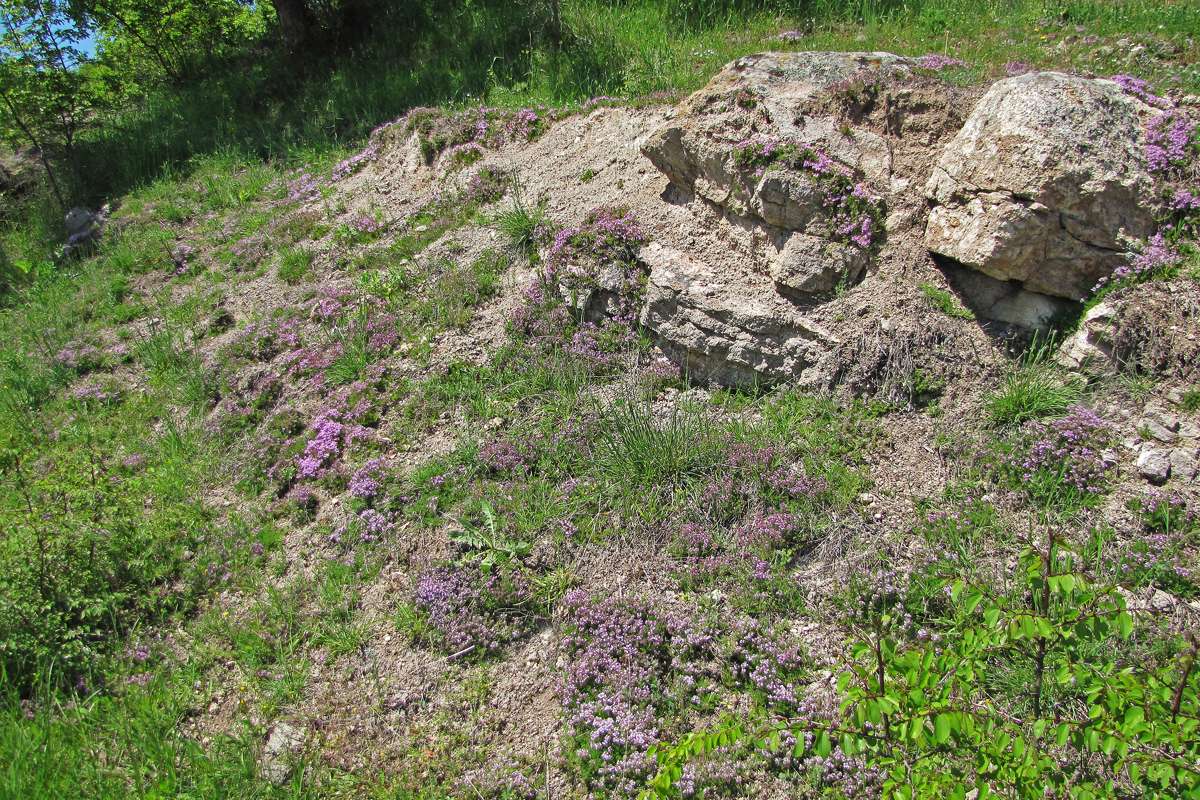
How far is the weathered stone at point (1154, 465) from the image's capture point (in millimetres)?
4742

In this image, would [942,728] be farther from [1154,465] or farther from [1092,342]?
[1092,342]

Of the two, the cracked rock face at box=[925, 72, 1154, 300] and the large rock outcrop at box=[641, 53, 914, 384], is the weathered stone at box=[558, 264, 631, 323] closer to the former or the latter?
the large rock outcrop at box=[641, 53, 914, 384]

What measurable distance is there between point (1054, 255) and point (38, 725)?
284 inches

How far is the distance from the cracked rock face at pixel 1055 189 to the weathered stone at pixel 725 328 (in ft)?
4.28

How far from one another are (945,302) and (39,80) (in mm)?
13701

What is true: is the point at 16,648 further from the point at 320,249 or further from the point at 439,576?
the point at 320,249

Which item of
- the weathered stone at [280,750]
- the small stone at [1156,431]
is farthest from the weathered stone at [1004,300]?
the weathered stone at [280,750]

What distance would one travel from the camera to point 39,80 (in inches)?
481

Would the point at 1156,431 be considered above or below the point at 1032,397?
below

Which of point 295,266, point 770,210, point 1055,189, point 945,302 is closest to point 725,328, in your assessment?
point 770,210

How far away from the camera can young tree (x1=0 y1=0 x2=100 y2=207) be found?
39.9 feet

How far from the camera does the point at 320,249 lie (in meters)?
9.05

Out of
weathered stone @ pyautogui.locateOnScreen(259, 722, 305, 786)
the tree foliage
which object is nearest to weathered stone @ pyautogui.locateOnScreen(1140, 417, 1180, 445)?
the tree foliage

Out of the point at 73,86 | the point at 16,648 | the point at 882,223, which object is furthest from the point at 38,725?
the point at 73,86
